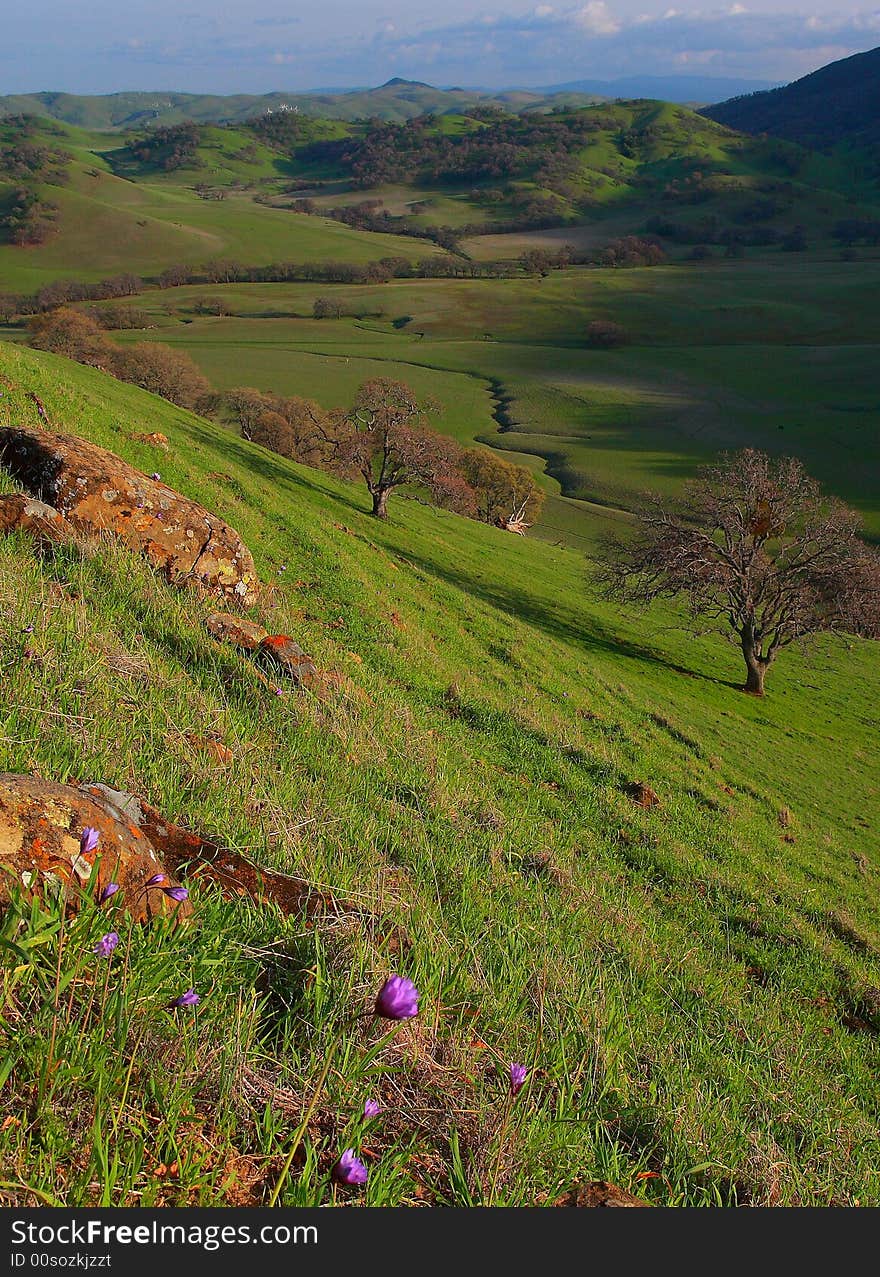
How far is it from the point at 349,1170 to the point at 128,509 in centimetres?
887

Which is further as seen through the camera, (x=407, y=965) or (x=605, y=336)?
(x=605, y=336)

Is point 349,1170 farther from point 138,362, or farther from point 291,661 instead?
point 138,362

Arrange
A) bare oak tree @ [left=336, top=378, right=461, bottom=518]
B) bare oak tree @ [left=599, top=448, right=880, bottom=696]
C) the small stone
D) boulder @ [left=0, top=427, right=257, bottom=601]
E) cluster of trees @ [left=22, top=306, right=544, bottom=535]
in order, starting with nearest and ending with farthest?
1. boulder @ [left=0, top=427, right=257, bottom=601]
2. the small stone
3. bare oak tree @ [left=599, top=448, right=880, bottom=696]
4. bare oak tree @ [left=336, top=378, right=461, bottom=518]
5. cluster of trees @ [left=22, top=306, right=544, bottom=535]

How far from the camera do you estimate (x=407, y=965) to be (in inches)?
150

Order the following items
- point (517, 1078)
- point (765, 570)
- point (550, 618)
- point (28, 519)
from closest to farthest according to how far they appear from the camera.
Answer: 1. point (517, 1078)
2. point (28, 519)
3. point (550, 618)
4. point (765, 570)

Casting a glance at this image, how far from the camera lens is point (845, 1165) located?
4.47 meters

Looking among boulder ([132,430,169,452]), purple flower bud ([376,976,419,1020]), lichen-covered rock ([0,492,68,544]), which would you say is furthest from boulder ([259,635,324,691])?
boulder ([132,430,169,452])

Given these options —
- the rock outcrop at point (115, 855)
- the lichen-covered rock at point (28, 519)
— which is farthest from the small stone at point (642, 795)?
the rock outcrop at point (115, 855)

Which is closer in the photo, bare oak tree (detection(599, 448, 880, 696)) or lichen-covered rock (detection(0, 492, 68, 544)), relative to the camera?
lichen-covered rock (detection(0, 492, 68, 544))

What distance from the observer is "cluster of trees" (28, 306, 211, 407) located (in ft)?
237

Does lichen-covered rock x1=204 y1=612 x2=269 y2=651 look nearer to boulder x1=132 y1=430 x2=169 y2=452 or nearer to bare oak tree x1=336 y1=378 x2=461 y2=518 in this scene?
boulder x1=132 y1=430 x2=169 y2=452

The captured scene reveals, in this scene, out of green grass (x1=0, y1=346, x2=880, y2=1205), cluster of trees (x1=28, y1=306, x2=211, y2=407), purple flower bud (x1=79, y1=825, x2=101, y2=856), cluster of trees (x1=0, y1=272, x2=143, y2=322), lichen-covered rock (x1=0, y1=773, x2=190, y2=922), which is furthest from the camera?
cluster of trees (x1=0, y1=272, x2=143, y2=322)

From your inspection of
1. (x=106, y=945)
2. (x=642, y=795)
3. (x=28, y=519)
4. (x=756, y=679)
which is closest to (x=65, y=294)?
(x=756, y=679)

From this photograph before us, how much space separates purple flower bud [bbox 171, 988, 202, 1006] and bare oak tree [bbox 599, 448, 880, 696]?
106 ft
